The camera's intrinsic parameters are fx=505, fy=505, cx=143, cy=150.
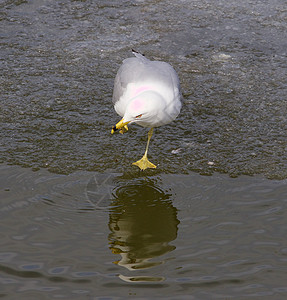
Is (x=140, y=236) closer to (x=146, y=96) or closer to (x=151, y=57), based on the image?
(x=146, y=96)

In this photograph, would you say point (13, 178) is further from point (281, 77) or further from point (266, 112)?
point (281, 77)

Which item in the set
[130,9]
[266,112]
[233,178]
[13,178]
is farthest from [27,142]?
[130,9]

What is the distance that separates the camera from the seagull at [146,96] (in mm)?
4047

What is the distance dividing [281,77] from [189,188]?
2457 mm

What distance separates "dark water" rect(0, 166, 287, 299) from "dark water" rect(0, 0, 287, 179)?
0.99 ft

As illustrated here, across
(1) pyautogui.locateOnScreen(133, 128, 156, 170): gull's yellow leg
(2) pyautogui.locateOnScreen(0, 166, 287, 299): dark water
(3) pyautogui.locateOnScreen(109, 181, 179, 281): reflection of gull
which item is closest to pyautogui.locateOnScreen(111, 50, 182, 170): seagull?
(1) pyautogui.locateOnScreen(133, 128, 156, 170): gull's yellow leg

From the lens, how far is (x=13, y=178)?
4254 mm

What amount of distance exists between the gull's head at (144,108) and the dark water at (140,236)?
570mm

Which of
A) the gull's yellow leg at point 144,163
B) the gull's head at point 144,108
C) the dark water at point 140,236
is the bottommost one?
the dark water at point 140,236

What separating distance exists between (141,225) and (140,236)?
0.42 feet

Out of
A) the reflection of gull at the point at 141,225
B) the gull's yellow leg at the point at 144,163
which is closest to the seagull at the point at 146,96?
the gull's yellow leg at the point at 144,163

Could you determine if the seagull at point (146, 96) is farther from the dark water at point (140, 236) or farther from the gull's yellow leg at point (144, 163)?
the dark water at point (140, 236)

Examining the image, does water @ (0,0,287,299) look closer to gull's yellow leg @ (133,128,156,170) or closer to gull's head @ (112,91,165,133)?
gull's yellow leg @ (133,128,156,170)

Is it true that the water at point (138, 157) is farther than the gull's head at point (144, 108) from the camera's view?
No
